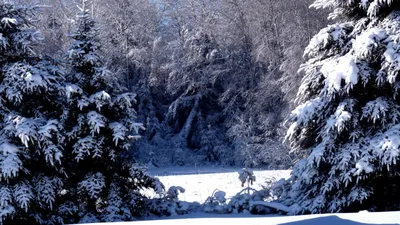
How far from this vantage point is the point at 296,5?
949 inches

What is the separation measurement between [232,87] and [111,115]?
60.8ft

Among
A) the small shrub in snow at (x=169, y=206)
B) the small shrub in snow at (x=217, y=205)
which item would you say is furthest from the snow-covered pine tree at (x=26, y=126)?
the small shrub in snow at (x=217, y=205)

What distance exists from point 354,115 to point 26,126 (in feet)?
21.2

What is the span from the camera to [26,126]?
7.82 m

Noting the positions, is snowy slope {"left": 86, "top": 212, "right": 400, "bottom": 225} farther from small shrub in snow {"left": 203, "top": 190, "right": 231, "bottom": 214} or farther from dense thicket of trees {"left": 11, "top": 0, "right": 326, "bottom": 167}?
dense thicket of trees {"left": 11, "top": 0, "right": 326, "bottom": 167}

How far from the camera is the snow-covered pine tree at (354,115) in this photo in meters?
7.32

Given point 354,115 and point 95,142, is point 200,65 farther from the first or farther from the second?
point 354,115

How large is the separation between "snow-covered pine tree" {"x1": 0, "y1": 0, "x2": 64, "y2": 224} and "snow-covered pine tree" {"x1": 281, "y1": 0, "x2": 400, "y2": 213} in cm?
511

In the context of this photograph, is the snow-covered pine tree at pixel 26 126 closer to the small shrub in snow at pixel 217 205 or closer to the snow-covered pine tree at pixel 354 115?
the small shrub in snow at pixel 217 205

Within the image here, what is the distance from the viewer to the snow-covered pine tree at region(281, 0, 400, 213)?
732cm

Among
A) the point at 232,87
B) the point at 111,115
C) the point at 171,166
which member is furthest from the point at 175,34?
the point at 111,115

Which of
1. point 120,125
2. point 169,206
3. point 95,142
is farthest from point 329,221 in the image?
point 169,206

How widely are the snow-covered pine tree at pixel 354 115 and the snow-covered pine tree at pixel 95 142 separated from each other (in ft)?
12.3

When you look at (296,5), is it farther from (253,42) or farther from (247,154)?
(247,154)
